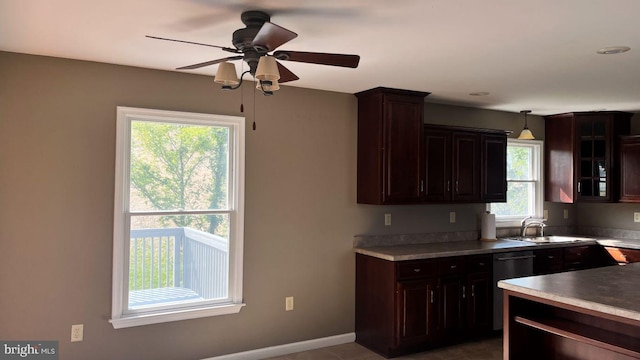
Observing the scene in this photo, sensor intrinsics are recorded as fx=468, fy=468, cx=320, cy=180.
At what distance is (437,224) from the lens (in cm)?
503

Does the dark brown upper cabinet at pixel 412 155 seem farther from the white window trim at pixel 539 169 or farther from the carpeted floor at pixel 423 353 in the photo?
the carpeted floor at pixel 423 353

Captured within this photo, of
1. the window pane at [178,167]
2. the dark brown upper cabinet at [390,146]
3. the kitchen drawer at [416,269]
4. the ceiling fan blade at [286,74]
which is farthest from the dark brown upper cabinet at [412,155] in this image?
the ceiling fan blade at [286,74]

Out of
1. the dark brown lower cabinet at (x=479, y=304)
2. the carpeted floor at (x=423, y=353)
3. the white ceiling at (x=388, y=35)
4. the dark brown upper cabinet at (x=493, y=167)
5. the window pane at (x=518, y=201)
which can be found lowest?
the carpeted floor at (x=423, y=353)

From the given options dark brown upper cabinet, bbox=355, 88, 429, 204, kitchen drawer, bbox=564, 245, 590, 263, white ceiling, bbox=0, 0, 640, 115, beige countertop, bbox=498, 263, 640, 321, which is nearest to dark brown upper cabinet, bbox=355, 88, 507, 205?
dark brown upper cabinet, bbox=355, 88, 429, 204

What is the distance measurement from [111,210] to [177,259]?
652 millimetres

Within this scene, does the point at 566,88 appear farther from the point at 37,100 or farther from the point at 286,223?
the point at 37,100

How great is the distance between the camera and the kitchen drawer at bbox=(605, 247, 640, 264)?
16.5 feet

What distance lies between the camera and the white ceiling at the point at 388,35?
7.64 feet

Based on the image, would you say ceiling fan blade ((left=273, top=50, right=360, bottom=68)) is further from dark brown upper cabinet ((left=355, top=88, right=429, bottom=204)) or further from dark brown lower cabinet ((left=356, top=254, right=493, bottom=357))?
dark brown lower cabinet ((left=356, top=254, right=493, bottom=357))

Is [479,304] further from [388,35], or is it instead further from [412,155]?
[388,35]

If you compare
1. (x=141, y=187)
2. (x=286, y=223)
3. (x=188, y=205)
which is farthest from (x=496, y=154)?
(x=141, y=187)

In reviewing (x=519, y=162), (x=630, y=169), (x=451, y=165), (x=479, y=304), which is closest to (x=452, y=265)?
(x=479, y=304)

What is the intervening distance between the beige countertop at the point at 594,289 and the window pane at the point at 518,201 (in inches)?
87.3

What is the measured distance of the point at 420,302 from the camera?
4.14 m
